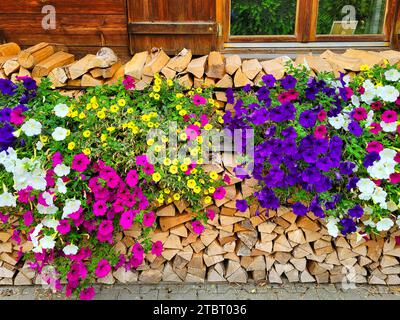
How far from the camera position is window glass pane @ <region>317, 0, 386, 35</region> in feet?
10.1

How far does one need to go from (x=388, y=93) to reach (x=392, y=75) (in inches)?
5.8

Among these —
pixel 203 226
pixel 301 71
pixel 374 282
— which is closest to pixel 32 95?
pixel 203 226

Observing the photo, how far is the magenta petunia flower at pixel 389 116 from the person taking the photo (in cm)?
236

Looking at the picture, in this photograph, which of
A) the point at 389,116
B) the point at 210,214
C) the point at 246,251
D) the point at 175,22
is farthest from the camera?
the point at 175,22

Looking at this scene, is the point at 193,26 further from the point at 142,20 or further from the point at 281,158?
the point at 281,158

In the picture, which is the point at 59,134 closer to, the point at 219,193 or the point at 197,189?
the point at 197,189

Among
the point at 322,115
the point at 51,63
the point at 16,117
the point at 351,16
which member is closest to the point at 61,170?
the point at 16,117

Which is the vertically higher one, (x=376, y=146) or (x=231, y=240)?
(x=376, y=146)

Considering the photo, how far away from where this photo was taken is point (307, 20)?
304cm

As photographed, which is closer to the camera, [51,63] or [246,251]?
[246,251]

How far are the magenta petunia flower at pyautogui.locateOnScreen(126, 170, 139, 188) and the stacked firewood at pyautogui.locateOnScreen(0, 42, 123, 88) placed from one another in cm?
77

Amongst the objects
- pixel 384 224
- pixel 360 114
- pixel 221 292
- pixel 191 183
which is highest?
pixel 360 114

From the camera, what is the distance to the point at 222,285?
107 inches

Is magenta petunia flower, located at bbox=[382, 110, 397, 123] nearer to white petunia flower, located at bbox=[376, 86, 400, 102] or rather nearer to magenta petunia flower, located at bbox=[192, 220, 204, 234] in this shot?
white petunia flower, located at bbox=[376, 86, 400, 102]
